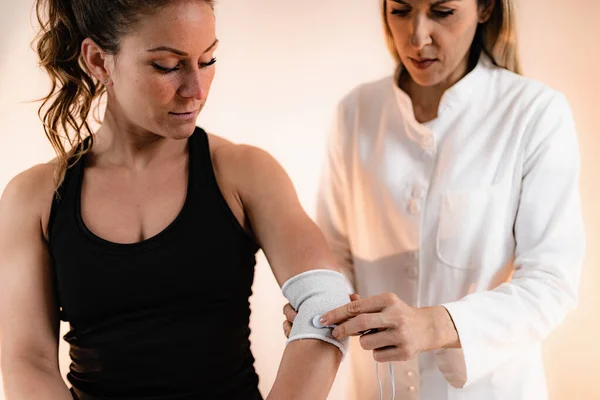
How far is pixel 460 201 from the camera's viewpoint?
1608 millimetres

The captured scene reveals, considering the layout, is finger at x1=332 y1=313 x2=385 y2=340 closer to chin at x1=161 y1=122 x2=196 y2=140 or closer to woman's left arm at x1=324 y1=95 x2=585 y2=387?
woman's left arm at x1=324 y1=95 x2=585 y2=387

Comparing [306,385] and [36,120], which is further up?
[36,120]

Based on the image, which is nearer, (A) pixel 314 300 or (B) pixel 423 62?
(A) pixel 314 300

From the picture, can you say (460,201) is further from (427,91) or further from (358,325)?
(358,325)

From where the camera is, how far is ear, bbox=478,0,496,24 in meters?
1.62

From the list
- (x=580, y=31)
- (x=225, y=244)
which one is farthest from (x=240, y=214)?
(x=580, y=31)

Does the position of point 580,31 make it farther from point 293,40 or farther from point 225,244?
point 225,244

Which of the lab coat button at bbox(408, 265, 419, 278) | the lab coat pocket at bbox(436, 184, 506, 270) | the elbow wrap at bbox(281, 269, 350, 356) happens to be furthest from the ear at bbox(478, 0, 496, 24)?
the elbow wrap at bbox(281, 269, 350, 356)

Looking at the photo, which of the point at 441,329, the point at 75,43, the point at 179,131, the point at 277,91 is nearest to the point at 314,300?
the point at 441,329

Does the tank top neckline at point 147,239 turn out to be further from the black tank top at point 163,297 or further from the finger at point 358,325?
the finger at point 358,325

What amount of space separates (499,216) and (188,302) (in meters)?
0.60

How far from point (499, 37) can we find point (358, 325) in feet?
2.22

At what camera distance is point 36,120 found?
2244 mm

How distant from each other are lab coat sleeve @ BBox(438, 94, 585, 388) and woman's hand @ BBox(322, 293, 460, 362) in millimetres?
123
